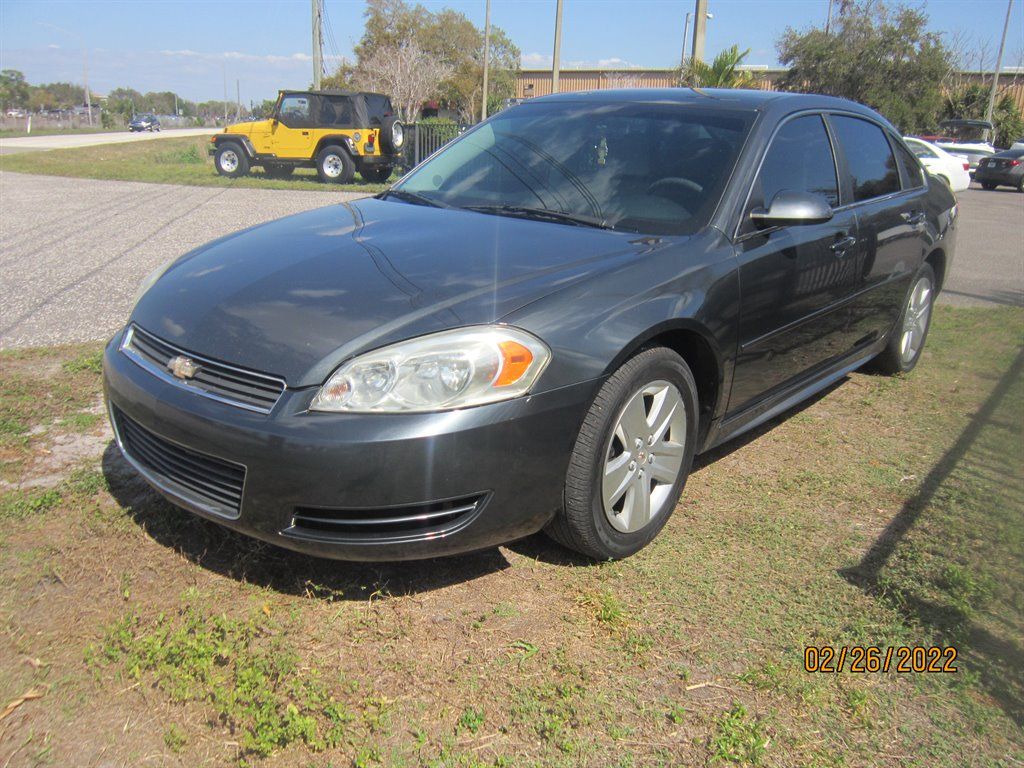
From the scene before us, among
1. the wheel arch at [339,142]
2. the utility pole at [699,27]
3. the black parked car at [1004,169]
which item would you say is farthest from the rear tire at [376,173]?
the black parked car at [1004,169]

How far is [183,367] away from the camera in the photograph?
2.59 meters

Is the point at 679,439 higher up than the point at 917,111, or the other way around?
the point at 917,111

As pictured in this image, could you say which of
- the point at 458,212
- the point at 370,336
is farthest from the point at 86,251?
the point at 370,336

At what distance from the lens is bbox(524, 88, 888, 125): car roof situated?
3.73m

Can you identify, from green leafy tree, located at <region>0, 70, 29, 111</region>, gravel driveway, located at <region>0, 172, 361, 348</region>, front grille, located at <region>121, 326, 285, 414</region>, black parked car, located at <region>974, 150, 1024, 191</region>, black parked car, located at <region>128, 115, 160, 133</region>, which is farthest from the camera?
green leafy tree, located at <region>0, 70, 29, 111</region>

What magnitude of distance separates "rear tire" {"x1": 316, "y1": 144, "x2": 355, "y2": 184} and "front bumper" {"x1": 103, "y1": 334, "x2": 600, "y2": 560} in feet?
53.5

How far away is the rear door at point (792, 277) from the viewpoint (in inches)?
129

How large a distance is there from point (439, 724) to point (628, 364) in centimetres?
125

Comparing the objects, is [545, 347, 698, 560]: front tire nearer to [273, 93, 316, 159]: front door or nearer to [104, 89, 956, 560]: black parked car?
[104, 89, 956, 560]: black parked car

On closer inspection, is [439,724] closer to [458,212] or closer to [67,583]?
[67,583]

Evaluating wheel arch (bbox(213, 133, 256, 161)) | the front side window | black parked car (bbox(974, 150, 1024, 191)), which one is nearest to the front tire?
the front side window

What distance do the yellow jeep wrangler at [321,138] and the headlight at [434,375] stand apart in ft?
54.2

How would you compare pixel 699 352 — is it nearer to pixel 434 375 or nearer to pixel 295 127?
pixel 434 375

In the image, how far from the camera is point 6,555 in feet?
9.11
